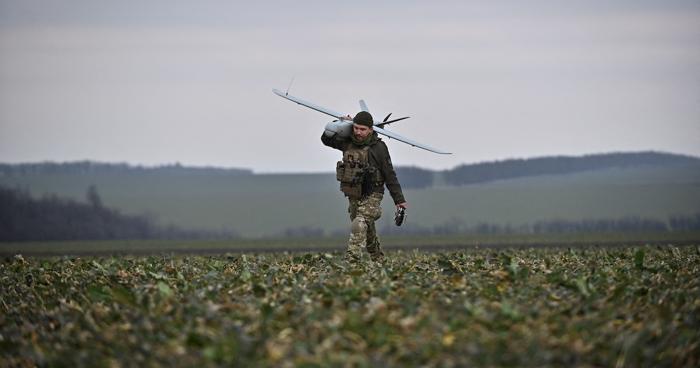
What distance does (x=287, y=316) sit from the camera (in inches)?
498

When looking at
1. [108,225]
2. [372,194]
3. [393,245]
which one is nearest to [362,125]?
[372,194]

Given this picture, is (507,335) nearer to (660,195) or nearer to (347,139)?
(347,139)

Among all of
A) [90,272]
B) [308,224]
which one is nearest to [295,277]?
[90,272]

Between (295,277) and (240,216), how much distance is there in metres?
91.6

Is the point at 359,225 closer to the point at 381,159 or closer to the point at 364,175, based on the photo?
the point at 364,175

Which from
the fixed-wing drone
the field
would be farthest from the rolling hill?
the fixed-wing drone

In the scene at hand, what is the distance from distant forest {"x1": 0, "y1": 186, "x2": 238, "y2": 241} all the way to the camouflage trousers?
2366 inches

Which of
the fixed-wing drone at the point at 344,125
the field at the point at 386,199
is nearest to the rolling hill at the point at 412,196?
the field at the point at 386,199

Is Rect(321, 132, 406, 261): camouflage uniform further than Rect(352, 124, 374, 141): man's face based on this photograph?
Yes

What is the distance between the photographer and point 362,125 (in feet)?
67.1

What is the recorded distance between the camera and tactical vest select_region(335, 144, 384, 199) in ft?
67.4

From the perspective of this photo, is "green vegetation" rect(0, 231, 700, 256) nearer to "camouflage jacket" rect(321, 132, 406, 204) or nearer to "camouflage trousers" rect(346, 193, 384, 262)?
"camouflage trousers" rect(346, 193, 384, 262)

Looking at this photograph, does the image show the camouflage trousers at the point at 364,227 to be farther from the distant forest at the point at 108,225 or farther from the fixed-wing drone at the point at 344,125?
the distant forest at the point at 108,225

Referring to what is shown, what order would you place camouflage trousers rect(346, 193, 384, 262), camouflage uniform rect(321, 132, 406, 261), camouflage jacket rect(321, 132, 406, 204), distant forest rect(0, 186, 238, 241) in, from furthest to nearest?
1. distant forest rect(0, 186, 238, 241)
2. camouflage jacket rect(321, 132, 406, 204)
3. camouflage uniform rect(321, 132, 406, 261)
4. camouflage trousers rect(346, 193, 384, 262)
